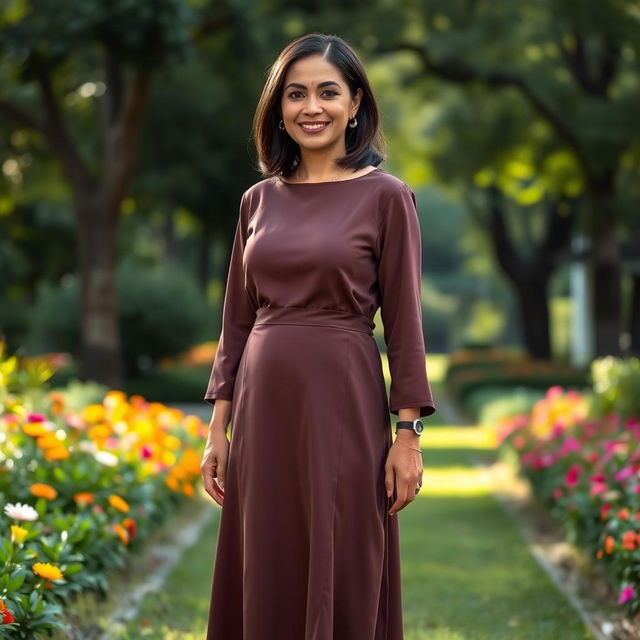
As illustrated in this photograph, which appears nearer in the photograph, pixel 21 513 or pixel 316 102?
pixel 316 102

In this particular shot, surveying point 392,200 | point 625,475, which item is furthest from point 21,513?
point 625,475

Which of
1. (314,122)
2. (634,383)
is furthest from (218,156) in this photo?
(314,122)

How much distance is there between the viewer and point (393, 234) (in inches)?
135

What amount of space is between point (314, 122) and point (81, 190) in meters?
12.7

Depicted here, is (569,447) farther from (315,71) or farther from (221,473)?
(315,71)

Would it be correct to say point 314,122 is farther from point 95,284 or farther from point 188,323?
point 188,323

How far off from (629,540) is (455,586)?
187cm

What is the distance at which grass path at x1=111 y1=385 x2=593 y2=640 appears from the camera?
5.64 m

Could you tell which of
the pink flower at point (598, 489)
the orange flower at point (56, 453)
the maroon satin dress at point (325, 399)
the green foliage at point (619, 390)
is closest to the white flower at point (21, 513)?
the maroon satin dress at point (325, 399)

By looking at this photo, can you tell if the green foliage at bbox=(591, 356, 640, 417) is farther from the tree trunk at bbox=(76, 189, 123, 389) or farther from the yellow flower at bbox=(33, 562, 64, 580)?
the tree trunk at bbox=(76, 189, 123, 389)

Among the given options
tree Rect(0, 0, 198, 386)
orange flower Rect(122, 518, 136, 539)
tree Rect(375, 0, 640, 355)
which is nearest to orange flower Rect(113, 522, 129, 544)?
orange flower Rect(122, 518, 136, 539)

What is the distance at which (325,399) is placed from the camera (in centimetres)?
339

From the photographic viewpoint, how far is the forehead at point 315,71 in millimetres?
3492

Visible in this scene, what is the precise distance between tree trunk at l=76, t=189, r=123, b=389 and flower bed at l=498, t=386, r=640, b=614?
6702 millimetres
